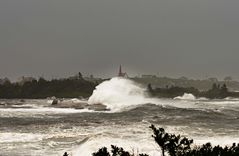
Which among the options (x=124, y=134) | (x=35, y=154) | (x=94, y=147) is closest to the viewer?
(x=35, y=154)

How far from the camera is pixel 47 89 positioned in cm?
12050

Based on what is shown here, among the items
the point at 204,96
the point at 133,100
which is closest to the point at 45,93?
the point at 204,96

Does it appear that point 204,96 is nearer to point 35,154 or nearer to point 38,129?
point 38,129

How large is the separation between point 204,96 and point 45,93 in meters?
41.0

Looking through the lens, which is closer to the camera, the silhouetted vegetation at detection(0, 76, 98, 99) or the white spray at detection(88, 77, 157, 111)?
the white spray at detection(88, 77, 157, 111)

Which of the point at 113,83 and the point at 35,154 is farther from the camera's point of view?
the point at 113,83

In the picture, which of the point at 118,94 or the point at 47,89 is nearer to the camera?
the point at 118,94

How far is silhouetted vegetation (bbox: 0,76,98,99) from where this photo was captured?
381 ft

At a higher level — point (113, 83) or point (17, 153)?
point (113, 83)

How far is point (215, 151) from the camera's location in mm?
8219

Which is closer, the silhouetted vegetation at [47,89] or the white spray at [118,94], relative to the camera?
the white spray at [118,94]

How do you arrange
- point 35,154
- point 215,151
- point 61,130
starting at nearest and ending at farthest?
point 215,151 → point 35,154 → point 61,130

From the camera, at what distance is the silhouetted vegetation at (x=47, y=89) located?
116m

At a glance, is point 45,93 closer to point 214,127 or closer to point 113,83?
point 113,83
